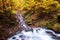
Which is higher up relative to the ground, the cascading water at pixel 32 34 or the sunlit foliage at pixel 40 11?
the sunlit foliage at pixel 40 11

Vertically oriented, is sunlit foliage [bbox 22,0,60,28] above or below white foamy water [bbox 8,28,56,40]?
above

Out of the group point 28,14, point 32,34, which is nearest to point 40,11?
point 28,14

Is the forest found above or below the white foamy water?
above

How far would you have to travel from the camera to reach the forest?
2469 mm

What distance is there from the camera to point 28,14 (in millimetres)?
2494

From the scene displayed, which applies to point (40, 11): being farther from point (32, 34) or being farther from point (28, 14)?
point (32, 34)

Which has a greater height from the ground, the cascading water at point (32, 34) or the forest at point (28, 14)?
the forest at point (28, 14)


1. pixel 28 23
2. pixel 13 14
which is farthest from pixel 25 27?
pixel 13 14

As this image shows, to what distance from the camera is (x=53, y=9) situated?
2502mm

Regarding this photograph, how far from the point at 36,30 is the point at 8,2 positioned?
0.52 metres

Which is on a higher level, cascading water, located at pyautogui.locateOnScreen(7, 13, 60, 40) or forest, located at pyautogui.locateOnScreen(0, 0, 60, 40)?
forest, located at pyautogui.locateOnScreen(0, 0, 60, 40)

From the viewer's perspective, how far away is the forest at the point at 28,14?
247 centimetres

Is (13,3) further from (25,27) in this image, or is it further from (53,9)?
(53,9)

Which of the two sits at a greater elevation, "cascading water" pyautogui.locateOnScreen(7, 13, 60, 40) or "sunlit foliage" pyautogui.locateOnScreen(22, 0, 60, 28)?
"sunlit foliage" pyautogui.locateOnScreen(22, 0, 60, 28)
